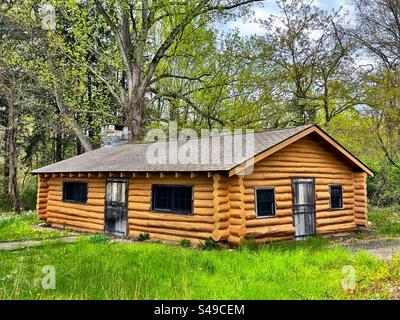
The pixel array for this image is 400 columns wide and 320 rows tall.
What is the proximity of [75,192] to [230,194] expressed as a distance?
9065 mm

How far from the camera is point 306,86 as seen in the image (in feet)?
81.7

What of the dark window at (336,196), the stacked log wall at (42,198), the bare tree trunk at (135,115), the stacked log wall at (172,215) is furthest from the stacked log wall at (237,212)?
the bare tree trunk at (135,115)

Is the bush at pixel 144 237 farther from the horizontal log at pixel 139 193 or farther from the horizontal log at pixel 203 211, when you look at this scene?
the horizontal log at pixel 203 211

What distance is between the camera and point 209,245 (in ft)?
40.5

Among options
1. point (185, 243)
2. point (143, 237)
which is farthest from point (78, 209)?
point (185, 243)

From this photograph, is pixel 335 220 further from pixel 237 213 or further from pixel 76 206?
pixel 76 206

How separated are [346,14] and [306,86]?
5.08 metres

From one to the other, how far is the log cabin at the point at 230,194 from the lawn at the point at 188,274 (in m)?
1.86

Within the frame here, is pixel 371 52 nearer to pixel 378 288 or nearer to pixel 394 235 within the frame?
pixel 394 235

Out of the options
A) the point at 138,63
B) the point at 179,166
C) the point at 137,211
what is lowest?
the point at 137,211

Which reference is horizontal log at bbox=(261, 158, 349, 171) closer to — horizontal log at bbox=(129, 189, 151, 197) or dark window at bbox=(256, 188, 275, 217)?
dark window at bbox=(256, 188, 275, 217)

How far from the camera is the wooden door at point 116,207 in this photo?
15.6 metres

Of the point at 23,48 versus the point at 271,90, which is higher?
the point at 23,48
